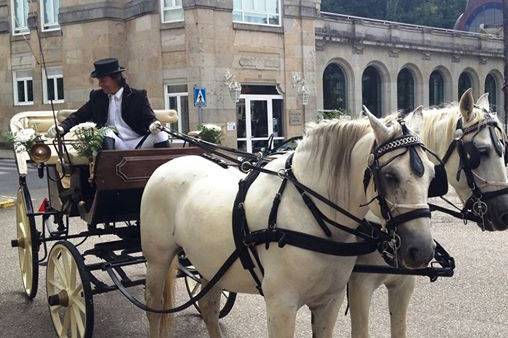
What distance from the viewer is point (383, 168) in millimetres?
2973

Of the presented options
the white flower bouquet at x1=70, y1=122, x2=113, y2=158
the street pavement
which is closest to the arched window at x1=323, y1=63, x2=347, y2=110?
the street pavement

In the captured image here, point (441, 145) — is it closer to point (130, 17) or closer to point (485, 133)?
point (485, 133)

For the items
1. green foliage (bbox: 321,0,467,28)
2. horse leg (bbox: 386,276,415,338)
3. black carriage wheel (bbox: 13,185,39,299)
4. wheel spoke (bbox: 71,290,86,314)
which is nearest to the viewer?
horse leg (bbox: 386,276,415,338)

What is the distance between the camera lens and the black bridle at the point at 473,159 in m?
3.86

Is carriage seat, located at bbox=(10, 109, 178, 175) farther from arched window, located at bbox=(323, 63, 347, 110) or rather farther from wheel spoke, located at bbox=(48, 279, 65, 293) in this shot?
arched window, located at bbox=(323, 63, 347, 110)

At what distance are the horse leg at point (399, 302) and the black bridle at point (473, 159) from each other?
1.92 ft

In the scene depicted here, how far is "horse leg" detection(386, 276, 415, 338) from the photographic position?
3.92 metres

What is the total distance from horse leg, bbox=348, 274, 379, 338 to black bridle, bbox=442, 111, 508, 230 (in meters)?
0.82

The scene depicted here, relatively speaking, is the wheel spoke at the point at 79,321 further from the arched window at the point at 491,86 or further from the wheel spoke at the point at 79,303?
the arched window at the point at 491,86

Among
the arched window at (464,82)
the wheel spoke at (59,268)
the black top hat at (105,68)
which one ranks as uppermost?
the arched window at (464,82)

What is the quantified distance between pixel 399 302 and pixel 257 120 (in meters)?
20.2

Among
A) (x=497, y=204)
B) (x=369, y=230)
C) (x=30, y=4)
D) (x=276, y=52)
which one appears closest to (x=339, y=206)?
(x=369, y=230)

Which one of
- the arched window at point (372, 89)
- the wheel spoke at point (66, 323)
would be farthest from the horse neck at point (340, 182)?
the arched window at point (372, 89)

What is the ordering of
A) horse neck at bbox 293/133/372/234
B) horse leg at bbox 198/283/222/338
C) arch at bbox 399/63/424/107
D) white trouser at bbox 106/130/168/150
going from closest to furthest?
horse neck at bbox 293/133/372/234, horse leg at bbox 198/283/222/338, white trouser at bbox 106/130/168/150, arch at bbox 399/63/424/107
